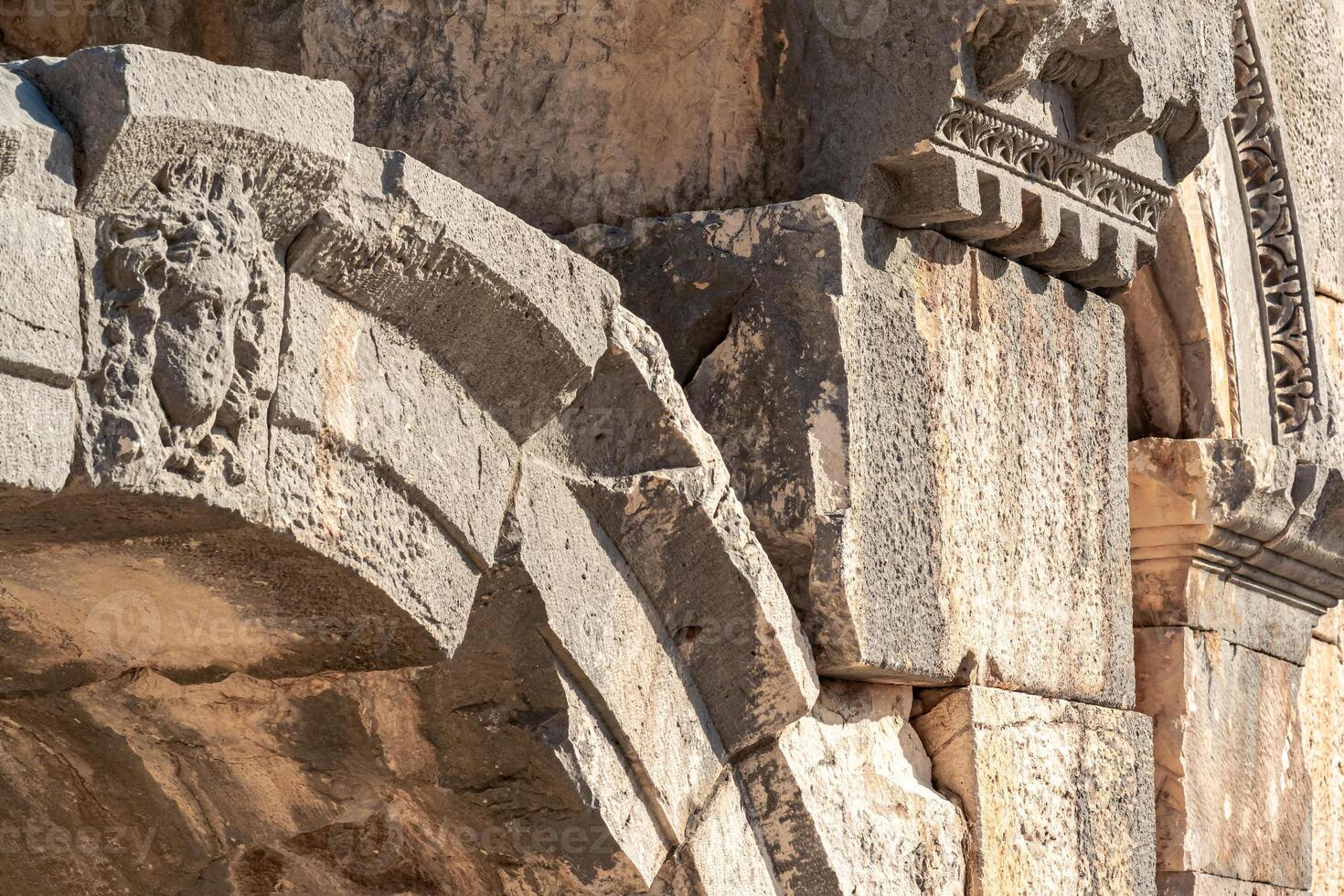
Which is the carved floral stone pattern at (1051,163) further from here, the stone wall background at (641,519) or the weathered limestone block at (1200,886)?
the weathered limestone block at (1200,886)

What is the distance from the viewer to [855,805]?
3.21 meters

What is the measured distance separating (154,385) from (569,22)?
1577 mm

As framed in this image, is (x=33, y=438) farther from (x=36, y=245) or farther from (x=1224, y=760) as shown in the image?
(x=1224, y=760)

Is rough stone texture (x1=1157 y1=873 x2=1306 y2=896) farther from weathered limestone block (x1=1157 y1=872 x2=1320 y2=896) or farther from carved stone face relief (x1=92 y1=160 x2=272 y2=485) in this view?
carved stone face relief (x1=92 y1=160 x2=272 y2=485)

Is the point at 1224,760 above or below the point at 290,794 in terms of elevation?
above

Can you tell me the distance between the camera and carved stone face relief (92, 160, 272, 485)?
201 cm

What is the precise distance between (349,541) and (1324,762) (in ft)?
11.5

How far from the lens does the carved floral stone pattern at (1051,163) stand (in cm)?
334

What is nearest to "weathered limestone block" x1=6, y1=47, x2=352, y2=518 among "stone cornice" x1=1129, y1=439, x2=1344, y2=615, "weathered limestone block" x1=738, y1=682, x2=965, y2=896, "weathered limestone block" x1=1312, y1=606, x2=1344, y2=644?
"weathered limestone block" x1=738, y1=682, x2=965, y2=896

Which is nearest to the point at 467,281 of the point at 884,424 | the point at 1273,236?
the point at 884,424

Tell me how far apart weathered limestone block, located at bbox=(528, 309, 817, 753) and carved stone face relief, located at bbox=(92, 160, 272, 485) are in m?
0.66

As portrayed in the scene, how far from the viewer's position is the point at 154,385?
2.04 m

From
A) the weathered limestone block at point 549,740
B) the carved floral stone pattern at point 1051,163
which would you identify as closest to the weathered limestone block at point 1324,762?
the carved floral stone pattern at point 1051,163

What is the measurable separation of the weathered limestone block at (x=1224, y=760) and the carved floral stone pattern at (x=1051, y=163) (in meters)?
1.19
